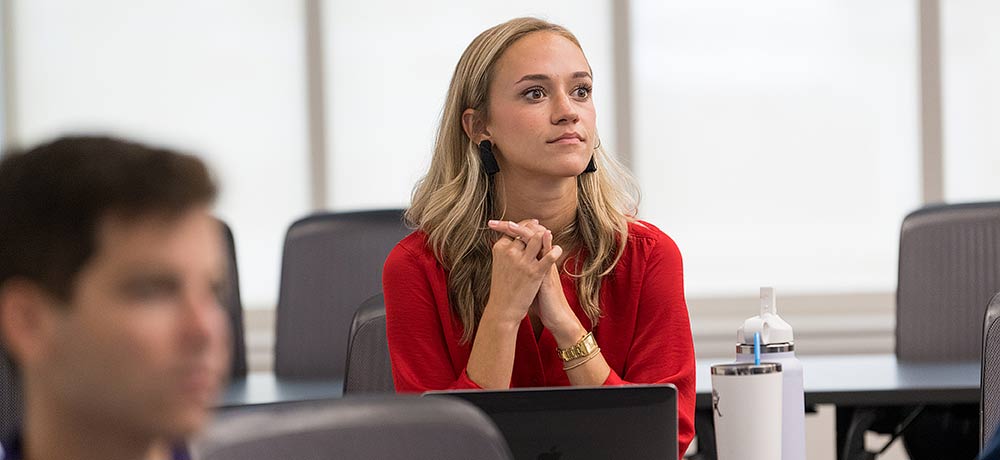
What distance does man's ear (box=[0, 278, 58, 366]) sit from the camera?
17.6 inches

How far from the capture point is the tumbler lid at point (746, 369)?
140 cm

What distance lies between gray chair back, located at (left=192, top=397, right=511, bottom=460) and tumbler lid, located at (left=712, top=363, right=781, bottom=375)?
45cm

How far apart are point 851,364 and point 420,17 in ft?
7.90

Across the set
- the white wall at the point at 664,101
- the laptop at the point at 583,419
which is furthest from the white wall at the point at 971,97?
the laptop at the point at 583,419

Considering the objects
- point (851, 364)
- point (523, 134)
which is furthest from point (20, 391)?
point (851, 364)

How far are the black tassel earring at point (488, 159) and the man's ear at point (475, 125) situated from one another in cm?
2

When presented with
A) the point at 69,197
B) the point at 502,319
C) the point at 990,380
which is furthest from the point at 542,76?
the point at 69,197

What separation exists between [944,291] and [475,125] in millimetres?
1393

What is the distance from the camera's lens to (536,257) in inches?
75.9

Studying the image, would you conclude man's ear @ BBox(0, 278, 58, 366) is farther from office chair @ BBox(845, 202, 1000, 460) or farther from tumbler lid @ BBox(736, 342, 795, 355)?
office chair @ BBox(845, 202, 1000, 460)

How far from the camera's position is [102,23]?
4926mm

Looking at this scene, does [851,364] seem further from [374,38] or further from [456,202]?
[374,38]

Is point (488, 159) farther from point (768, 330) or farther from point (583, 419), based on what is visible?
point (583, 419)

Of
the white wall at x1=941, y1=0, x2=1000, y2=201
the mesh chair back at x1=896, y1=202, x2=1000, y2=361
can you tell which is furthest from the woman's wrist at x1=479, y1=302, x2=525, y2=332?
the white wall at x1=941, y1=0, x2=1000, y2=201
